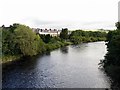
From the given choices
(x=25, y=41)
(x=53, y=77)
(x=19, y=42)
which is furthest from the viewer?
(x=25, y=41)

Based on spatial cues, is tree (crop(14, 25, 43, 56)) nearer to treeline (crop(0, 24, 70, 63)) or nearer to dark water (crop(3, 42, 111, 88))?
treeline (crop(0, 24, 70, 63))

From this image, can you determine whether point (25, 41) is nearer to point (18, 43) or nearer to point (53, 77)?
point (18, 43)

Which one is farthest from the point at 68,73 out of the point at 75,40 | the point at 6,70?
the point at 75,40

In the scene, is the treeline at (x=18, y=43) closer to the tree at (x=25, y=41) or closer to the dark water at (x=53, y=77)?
the tree at (x=25, y=41)

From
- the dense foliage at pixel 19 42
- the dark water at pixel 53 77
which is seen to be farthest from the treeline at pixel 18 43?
the dark water at pixel 53 77

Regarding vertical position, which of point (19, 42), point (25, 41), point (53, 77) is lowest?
point (53, 77)

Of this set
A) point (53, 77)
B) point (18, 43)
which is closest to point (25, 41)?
point (18, 43)

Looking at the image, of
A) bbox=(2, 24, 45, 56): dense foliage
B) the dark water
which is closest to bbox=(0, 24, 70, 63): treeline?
bbox=(2, 24, 45, 56): dense foliage

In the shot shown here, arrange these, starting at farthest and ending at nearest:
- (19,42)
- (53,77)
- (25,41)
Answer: (25,41) < (19,42) < (53,77)

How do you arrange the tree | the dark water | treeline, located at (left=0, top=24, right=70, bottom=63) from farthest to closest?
1. the tree
2. treeline, located at (left=0, top=24, right=70, bottom=63)
3. the dark water

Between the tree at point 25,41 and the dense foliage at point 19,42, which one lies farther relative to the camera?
the tree at point 25,41

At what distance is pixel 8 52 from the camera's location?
5241cm

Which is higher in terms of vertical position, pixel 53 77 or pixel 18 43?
pixel 18 43

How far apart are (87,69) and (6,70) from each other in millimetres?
13659
